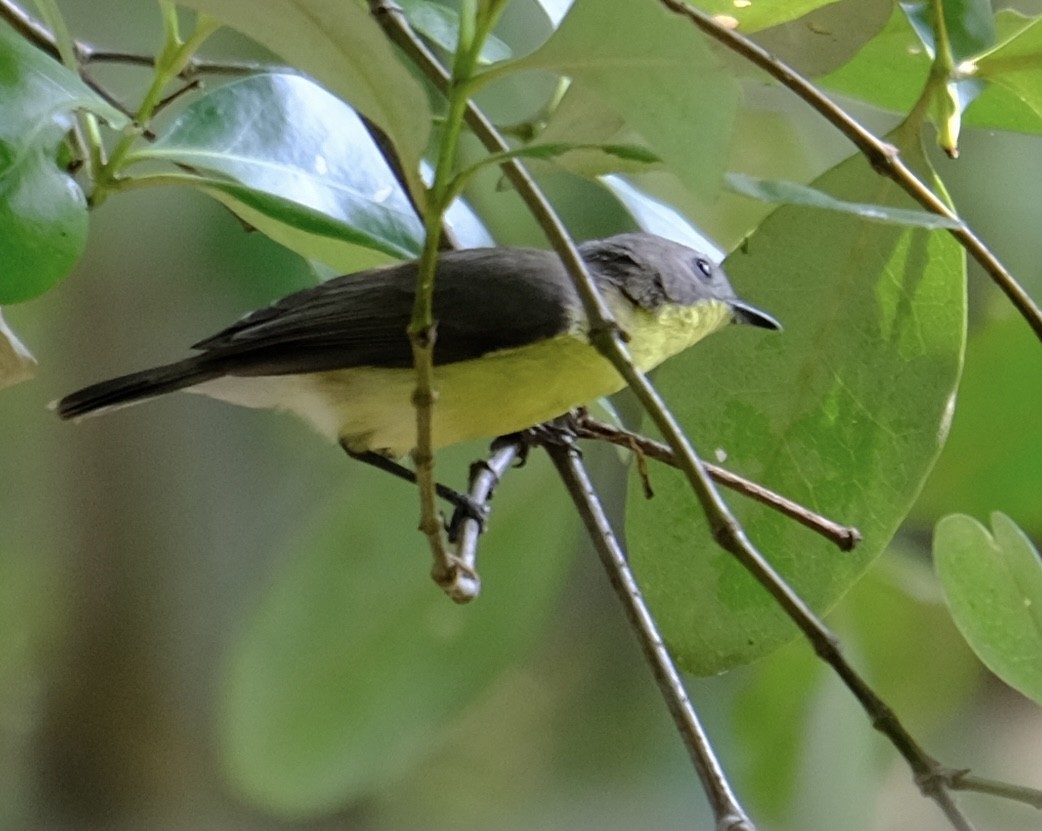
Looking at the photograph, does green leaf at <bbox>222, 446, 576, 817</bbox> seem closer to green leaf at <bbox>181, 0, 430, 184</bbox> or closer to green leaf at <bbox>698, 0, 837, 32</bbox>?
green leaf at <bbox>698, 0, 837, 32</bbox>

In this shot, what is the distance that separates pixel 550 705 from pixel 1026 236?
857 mm

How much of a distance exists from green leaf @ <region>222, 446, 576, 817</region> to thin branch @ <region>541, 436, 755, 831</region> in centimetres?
44

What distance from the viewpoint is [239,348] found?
0.78 metres

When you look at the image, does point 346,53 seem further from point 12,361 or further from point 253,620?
point 253,620

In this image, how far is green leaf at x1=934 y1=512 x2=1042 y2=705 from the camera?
0.48 metres

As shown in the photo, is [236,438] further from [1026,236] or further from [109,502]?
[1026,236]

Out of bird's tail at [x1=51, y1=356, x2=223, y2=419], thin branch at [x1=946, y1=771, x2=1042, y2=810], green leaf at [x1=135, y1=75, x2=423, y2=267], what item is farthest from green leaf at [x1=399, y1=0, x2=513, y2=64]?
thin branch at [x1=946, y1=771, x2=1042, y2=810]

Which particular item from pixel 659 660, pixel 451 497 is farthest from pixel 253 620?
pixel 659 660

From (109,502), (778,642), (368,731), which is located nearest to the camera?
(778,642)

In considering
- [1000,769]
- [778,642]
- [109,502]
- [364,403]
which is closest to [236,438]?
[109,502]

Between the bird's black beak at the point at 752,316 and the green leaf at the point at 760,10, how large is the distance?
16 centimetres

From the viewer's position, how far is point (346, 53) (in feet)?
1.25

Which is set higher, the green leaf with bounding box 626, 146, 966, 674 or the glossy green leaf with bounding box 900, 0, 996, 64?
the glossy green leaf with bounding box 900, 0, 996, 64

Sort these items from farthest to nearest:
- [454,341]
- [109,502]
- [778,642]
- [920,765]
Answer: [109,502], [454,341], [778,642], [920,765]
